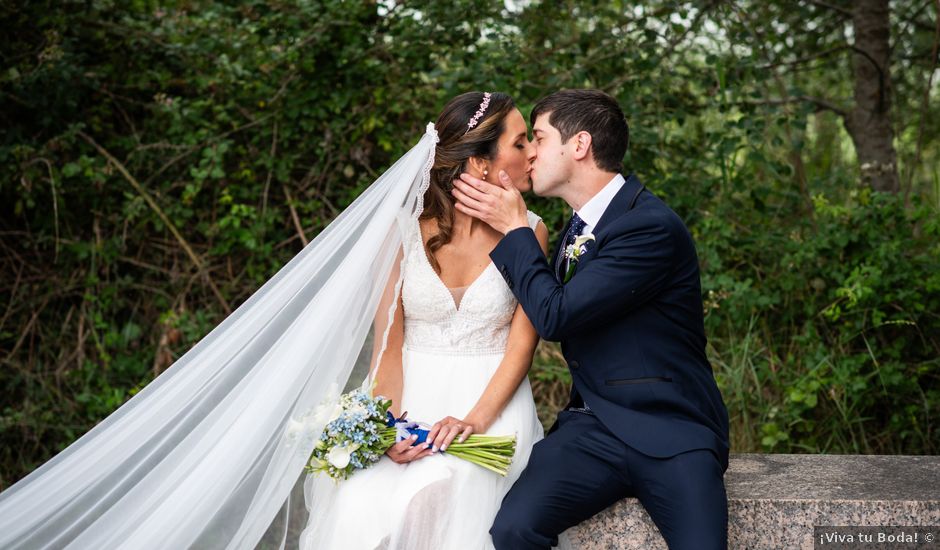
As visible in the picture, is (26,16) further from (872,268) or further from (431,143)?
(872,268)

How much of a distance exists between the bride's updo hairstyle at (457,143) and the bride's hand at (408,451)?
0.72 meters

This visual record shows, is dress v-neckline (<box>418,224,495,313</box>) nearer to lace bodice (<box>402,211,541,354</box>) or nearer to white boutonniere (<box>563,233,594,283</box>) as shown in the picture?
lace bodice (<box>402,211,541,354</box>)

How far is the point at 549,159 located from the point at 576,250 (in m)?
0.36

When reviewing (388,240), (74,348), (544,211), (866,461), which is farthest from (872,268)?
(74,348)

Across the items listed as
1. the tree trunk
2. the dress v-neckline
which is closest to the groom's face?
the dress v-neckline

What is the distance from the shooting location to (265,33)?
5512 millimetres

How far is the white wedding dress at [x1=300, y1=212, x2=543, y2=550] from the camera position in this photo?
104 inches

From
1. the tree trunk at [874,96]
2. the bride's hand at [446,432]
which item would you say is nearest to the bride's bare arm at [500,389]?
the bride's hand at [446,432]

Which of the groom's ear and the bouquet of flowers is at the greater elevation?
the groom's ear

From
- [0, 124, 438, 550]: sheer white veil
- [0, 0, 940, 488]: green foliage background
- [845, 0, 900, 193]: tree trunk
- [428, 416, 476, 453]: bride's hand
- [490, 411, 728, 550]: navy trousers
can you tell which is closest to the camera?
[490, 411, 728, 550]: navy trousers

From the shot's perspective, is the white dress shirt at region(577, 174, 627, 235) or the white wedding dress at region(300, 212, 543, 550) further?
the white dress shirt at region(577, 174, 627, 235)

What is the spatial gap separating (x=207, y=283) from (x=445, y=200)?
10.4 ft

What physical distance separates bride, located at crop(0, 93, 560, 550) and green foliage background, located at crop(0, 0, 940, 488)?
1.98m

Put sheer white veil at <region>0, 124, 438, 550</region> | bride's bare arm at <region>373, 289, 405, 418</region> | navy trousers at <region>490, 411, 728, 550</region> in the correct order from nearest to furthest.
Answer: navy trousers at <region>490, 411, 728, 550</region>, sheer white veil at <region>0, 124, 438, 550</region>, bride's bare arm at <region>373, 289, 405, 418</region>
